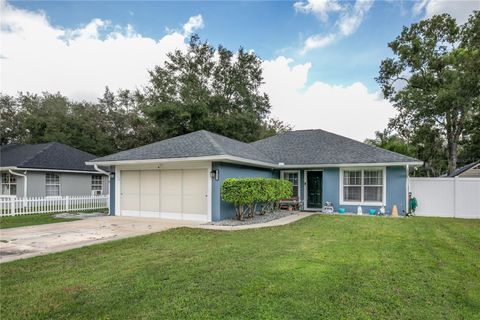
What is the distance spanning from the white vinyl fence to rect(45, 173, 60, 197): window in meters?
20.9

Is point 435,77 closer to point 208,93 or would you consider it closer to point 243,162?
point 243,162

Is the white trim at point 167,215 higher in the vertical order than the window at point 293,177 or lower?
lower

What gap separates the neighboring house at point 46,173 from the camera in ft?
57.2

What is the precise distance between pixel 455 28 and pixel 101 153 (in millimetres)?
33674

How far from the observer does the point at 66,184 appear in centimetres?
1956

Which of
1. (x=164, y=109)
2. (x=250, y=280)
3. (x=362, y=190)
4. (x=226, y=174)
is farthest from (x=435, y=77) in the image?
(x=250, y=280)

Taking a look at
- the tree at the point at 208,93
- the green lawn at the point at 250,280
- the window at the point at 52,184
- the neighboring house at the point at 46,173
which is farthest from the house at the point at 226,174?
the tree at the point at 208,93

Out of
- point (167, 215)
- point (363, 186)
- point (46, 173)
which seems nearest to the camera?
point (167, 215)

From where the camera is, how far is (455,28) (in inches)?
854

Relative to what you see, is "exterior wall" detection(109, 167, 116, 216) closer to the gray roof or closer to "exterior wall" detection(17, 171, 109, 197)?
the gray roof

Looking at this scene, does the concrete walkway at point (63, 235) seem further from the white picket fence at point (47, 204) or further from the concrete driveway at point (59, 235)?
the white picket fence at point (47, 204)

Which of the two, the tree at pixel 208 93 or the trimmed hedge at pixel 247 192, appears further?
the tree at pixel 208 93

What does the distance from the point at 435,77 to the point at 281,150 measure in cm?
1439

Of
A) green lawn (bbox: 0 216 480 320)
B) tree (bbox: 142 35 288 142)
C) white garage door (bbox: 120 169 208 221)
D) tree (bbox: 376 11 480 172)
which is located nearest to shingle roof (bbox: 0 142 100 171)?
tree (bbox: 142 35 288 142)
